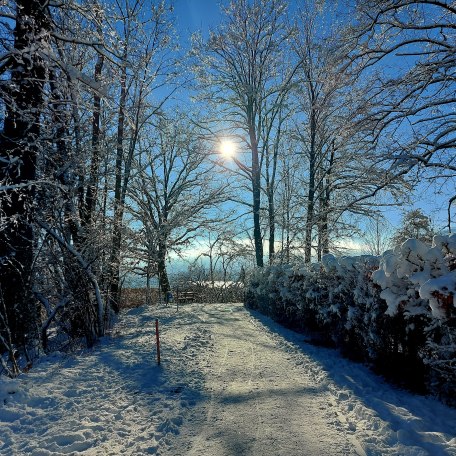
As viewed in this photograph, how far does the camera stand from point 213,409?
486 centimetres

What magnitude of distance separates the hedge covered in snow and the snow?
16.7 inches

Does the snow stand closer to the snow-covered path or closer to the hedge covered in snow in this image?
the snow-covered path

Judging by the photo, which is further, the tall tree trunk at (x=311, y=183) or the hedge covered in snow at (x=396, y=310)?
the tall tree trunk at (x=311, y=183)

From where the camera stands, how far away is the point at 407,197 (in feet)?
43.7

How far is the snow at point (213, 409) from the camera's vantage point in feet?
12.5

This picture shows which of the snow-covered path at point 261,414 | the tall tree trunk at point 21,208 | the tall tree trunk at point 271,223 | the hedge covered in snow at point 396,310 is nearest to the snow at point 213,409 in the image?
the snow-covered path at point 261,414

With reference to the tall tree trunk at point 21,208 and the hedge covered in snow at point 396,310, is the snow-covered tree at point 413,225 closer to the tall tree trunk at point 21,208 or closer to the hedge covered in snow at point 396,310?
the hedge covered in snow at point 396,310

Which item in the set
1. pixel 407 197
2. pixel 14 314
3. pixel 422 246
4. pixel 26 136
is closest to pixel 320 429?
pixel 422 246

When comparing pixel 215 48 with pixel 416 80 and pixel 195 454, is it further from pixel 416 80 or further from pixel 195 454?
pixel 195 454

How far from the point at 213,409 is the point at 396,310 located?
3.10 m

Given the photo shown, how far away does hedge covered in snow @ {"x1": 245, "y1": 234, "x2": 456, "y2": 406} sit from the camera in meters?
4.40

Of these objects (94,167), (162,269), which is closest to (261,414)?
(94,167)

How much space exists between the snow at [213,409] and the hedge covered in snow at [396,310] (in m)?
0.42

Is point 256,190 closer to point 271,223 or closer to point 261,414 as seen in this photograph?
point 271,223
